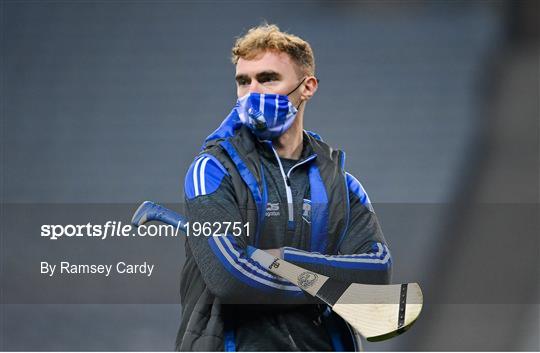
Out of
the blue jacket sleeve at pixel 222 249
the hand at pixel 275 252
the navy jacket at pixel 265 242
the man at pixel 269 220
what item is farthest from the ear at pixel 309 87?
the hand at pixel 275 252

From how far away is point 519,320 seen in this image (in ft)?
7.91

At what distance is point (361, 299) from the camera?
7.14 feet

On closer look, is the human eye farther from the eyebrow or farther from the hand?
the hand

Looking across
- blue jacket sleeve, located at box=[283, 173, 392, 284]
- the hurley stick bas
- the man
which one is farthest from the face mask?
the hurley stick bas

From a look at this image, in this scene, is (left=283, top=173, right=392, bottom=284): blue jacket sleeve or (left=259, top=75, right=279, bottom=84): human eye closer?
(left=283, top=173, right=392, bottom=284): blue jacket sleeve

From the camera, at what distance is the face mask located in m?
2.31

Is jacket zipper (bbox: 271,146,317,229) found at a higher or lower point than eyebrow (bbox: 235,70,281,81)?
lower

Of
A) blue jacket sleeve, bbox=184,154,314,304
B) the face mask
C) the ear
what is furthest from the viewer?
the ear

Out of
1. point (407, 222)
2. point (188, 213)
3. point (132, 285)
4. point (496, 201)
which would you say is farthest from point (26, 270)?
point (496, 201)

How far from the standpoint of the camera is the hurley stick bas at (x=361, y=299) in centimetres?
213

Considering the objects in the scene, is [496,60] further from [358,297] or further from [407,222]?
[358,297]

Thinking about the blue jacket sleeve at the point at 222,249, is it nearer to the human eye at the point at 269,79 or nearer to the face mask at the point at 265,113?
the face mask at the point at 265,113

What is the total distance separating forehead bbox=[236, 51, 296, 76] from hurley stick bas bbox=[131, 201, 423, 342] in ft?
1.52

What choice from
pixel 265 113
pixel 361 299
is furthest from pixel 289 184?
pixel 361 299
